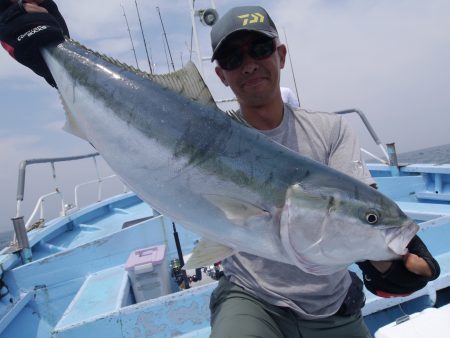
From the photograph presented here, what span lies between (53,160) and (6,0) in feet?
19.1

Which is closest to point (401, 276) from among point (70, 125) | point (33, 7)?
point (70, 125)

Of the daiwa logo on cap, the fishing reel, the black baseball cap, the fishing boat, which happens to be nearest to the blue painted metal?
the fishing boat

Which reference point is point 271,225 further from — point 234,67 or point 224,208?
point 234,67

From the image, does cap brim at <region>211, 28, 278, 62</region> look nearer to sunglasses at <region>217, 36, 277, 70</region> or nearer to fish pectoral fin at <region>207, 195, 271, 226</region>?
sunglasses at <region>217, 36, 277, 70</region>

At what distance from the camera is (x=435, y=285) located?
3.37m

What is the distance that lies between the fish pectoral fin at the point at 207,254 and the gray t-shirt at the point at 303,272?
418 mm

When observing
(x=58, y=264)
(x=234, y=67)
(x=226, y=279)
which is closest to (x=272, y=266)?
(x=226, y=279)

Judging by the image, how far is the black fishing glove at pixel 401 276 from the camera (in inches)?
73.7

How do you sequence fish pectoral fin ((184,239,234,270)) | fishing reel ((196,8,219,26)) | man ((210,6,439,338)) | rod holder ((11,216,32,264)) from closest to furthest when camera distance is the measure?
1. fish pectoral fin ((184,239,234,270))
2. man ((210,6,439,338))
3. rod holder ((11,216,32,264))
4. fishing reel ((196,8,219,26))

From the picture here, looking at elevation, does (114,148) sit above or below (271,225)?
above

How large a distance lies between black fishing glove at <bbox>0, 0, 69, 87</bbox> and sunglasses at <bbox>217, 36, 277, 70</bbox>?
1.09 meters

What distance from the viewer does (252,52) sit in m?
2.34

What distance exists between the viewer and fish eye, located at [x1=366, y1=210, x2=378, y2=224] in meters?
1.80

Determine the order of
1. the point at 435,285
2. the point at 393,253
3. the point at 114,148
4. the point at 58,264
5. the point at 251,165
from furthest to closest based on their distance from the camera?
the point at 58,264
the point at 435,285
the point at 114,148
the point at 251,165
the point at 393,253
